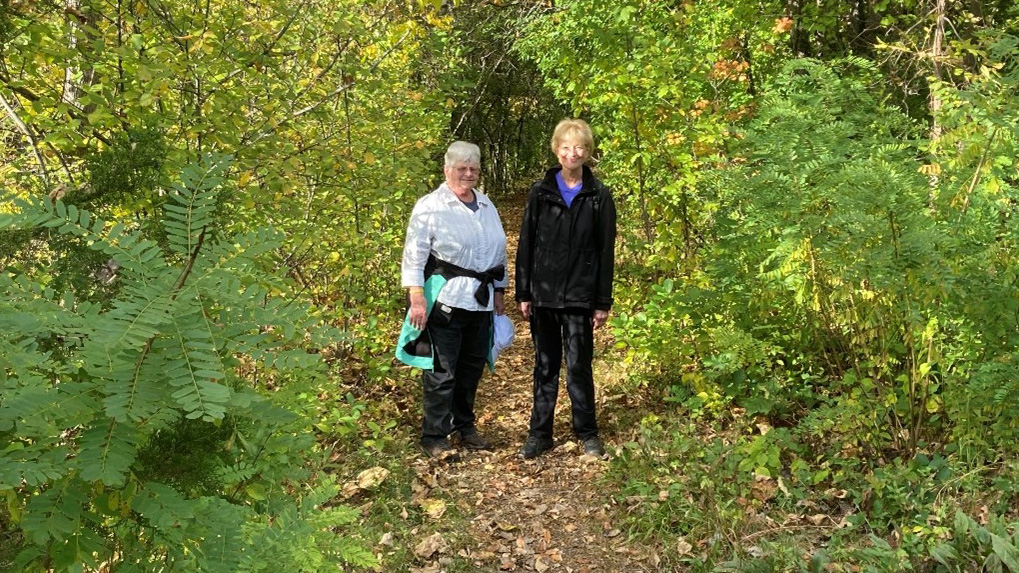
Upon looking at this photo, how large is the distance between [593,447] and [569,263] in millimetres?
1261

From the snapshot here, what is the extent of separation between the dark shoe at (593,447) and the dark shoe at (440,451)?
2.95ft

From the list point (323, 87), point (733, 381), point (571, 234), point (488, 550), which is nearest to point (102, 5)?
point (323, 87)

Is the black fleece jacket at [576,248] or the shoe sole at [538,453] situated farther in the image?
the shoe sole at [538,453]

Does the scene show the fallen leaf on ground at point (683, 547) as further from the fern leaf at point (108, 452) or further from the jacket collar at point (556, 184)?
the fern leaf at point (108, 452)

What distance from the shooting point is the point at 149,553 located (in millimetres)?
1786

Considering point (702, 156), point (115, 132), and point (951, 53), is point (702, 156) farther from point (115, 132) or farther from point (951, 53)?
point (115, 132)

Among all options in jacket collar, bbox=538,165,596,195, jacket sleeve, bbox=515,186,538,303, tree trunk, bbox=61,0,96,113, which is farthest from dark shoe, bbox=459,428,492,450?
tree trunk, bbox=61,0,96,113

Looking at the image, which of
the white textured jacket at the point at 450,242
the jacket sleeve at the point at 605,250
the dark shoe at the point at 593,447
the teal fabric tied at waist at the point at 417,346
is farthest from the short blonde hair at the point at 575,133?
the dark shoe at the point at 593,447

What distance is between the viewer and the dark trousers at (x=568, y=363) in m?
5.04

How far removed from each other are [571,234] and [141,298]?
140 inches

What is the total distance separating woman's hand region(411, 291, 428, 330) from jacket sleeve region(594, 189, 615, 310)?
1116 millimetres

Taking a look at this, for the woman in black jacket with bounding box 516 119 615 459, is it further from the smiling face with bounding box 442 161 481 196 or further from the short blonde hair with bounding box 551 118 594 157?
the smiling face with bounding box 442 161 481 196

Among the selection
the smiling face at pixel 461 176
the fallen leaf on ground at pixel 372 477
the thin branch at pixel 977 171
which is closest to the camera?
the thin branch at pixel 977 171

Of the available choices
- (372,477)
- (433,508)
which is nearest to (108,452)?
(433,508)
